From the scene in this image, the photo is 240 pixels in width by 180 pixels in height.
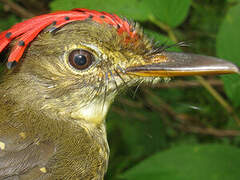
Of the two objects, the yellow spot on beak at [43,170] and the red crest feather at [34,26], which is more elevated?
the red crest feather at [34,26]

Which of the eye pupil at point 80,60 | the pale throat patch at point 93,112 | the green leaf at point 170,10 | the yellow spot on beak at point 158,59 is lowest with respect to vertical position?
the pale throat patch at point 93,112

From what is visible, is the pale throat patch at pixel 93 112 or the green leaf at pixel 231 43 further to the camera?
the green leaf at pixel 231 43

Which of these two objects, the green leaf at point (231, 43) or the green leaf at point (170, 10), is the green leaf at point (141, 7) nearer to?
the green leaf at point (170, 10)

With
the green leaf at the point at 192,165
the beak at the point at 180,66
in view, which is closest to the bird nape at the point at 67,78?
the beak at the point at 180,66

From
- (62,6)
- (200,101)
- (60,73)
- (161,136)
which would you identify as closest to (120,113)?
(161,136)

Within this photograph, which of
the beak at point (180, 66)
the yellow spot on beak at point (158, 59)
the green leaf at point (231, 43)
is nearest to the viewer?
the beak at point (180, 66)

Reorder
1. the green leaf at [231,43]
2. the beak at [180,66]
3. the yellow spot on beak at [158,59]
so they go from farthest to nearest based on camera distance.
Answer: the green leaf at [231,43], the yellow spot on beak at [158,59], the beak at [180,66]

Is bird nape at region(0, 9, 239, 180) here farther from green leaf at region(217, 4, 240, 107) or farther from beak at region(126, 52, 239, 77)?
green leaf at region(217, 4, 240, 107)

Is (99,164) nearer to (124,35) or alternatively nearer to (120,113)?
(124,35)

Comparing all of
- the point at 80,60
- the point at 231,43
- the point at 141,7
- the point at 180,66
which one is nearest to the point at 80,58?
the point at 80,60
